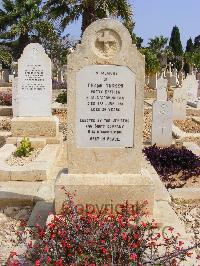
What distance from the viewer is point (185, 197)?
555cm

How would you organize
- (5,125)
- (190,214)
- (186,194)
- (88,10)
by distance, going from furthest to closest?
(88,10), (5,125), (186,194), (190,214)

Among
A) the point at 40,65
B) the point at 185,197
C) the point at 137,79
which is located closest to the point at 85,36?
the point at 137,79

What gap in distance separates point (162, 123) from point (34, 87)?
2.99 meters

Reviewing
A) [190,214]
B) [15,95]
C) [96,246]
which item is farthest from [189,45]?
[96,246]

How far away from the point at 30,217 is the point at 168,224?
60.7 inches

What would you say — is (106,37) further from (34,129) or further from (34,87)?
(34,87)

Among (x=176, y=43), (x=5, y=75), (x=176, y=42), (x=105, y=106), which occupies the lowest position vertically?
(x=105, y=106)

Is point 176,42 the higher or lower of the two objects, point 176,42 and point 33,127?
the higher

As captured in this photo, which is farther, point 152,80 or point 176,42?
point 176,42

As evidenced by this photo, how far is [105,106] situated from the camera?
431 centimetres

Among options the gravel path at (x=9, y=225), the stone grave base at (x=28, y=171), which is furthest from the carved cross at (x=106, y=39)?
the stone grave base at (x=28, y=171)

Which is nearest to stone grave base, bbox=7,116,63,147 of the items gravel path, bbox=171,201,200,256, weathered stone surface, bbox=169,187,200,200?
weathered stone surface, bbox=169,187,200,200

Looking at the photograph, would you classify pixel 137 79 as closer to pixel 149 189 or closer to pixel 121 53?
pixel 121 53

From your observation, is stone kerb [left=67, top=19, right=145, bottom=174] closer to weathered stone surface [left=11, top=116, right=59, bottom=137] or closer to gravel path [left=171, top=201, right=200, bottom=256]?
gravel path [left=171, top=201, right=200, bottom=256]
